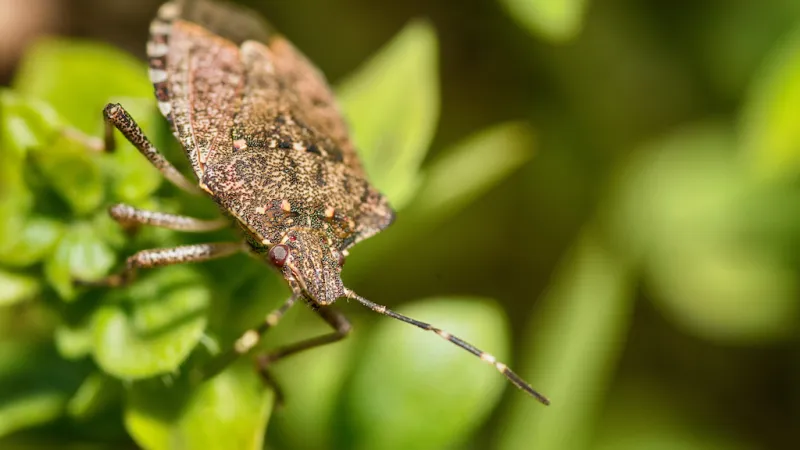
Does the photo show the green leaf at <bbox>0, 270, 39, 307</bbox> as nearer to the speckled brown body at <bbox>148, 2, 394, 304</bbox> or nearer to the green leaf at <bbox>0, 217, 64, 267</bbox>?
the green leaf at <bbox>0, 217, 64, 267</bbox>

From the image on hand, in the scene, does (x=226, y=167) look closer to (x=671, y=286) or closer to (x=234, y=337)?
(x=234, y=337)

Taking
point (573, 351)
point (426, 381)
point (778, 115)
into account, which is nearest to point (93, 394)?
point (426, 381)

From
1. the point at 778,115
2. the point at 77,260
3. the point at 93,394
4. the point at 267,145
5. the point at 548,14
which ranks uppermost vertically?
the point at 778,115

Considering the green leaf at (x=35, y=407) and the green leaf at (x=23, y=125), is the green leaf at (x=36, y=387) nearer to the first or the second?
the green leaf at (x=35, y=407)

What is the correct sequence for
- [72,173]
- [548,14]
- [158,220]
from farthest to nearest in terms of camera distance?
[548,14] < [158,220] < [72,173]

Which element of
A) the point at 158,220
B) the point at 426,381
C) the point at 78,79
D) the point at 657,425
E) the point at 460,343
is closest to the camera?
the point at 158,220

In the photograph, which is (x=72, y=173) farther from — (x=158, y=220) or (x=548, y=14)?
(x=548, y=14)

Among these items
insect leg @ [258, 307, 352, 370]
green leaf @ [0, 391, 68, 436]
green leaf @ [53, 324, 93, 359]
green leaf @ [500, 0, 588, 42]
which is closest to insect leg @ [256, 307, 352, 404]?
insect leg @ [258, 307, 352, 370]

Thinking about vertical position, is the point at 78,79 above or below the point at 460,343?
below

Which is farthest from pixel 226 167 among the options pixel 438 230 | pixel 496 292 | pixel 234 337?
pixel 496 292
